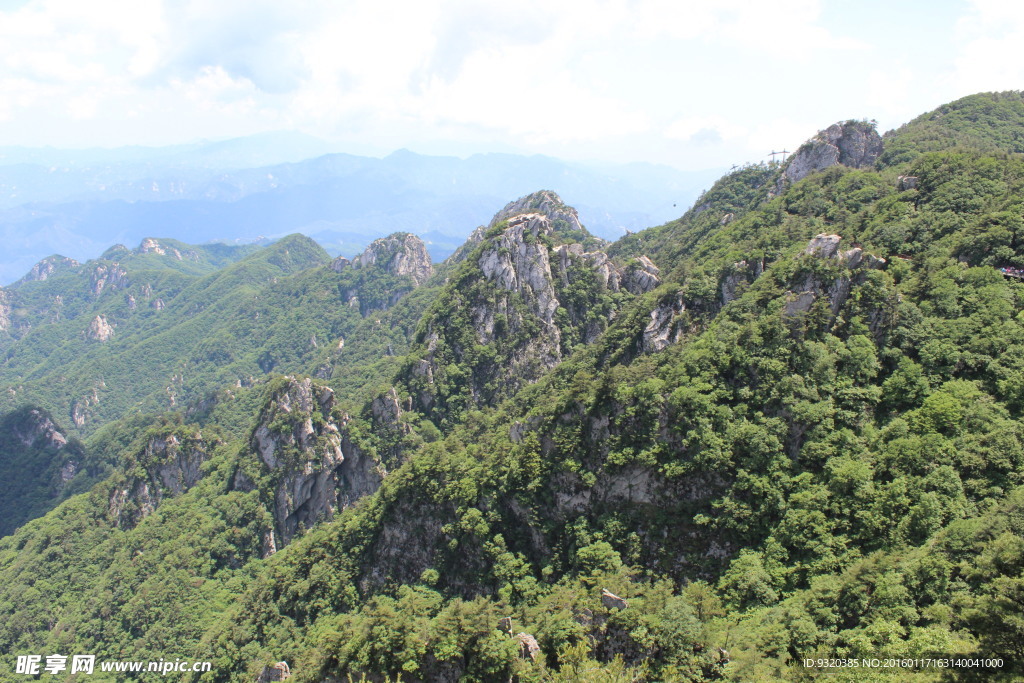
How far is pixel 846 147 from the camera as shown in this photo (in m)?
86.2

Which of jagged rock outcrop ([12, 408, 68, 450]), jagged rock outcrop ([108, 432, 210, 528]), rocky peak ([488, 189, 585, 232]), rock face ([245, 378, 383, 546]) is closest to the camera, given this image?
rock face ([245, 378, 383, 546])

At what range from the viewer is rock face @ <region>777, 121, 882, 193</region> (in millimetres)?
85375

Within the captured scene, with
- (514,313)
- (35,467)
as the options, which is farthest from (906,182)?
(35,467)

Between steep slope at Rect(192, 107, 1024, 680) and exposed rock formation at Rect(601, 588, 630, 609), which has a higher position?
steep slope at Rect(192, 107, 1024, 680)

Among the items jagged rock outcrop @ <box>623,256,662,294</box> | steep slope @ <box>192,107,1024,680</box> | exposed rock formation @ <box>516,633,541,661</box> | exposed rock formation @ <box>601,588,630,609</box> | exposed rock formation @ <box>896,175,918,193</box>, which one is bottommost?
exposed rock formation @ <box>516,633,541,661</box>

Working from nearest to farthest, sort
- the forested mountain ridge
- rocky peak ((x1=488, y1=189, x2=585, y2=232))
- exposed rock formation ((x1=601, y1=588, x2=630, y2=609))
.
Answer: the forested mountain ridge → exposed rock formation ((x1=601, y1=588, x2=630, y2=609)) → rocky peak ((x1=488, y1=189, x2=585, y2=232))

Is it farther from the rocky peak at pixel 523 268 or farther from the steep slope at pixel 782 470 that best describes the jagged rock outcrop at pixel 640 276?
the steep slope at pixel 782 470

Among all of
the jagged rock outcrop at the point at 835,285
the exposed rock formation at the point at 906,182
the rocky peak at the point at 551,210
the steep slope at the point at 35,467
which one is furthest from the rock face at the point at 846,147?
the steep slope at the point at 35,467

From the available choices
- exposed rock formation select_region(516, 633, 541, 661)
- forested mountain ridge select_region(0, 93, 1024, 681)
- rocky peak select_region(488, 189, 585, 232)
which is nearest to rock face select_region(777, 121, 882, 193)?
forested mountain ridge select_region(0, 93, 1024, 681)

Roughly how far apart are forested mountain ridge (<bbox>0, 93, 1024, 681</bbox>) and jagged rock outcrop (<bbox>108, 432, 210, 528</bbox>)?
0.41 m

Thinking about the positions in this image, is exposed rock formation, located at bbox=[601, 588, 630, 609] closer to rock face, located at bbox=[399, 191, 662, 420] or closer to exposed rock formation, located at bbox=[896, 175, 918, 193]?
exposed rock formation, located at bbox=[896, 175, 918, 193]

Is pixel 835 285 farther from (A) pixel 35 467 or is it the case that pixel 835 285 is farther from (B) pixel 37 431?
(B) pixel 37 431

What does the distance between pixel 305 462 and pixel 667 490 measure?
62.4m

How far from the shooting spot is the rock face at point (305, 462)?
86750mm
